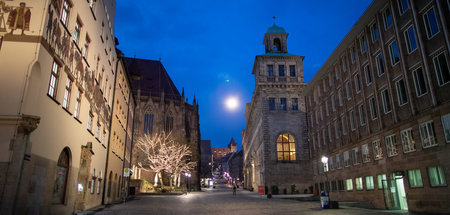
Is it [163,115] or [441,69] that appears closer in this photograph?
[441,69]

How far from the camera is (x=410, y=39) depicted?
62.2 feet

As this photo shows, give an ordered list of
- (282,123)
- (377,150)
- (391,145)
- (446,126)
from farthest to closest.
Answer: (282,123) < (377,150) < (391,145) < (446,126)

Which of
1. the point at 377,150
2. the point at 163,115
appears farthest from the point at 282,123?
the point at 163,115

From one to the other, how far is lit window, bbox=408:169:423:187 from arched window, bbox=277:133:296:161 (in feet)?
112

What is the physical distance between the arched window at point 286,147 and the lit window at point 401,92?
33498mm

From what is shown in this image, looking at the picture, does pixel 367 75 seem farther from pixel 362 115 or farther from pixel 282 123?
pixel 282 123

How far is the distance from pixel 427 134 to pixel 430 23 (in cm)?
621

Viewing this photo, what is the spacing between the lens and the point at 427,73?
56.1 feet

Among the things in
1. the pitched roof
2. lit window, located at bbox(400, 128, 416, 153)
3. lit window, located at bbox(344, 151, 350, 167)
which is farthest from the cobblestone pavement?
the pitched roof

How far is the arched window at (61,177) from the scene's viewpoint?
555 inches

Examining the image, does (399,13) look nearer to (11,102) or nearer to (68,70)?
(68,70)

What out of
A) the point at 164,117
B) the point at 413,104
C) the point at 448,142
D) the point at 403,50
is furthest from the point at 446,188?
the point at 164,117

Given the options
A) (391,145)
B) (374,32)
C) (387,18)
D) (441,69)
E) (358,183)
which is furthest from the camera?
(358,183)

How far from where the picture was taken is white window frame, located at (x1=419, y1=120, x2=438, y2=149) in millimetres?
16781
